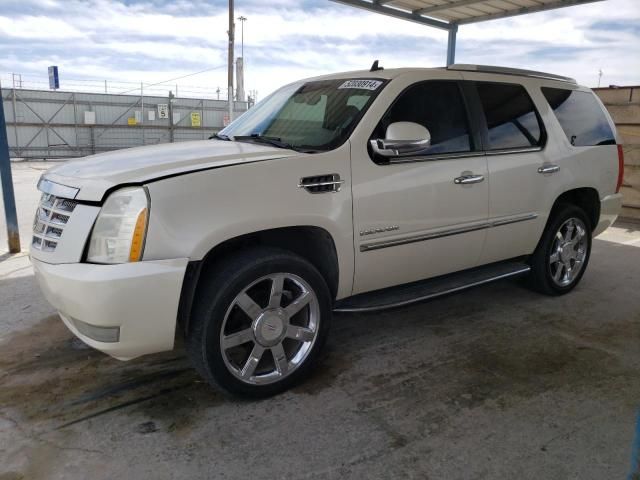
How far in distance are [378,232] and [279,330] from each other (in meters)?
0.86

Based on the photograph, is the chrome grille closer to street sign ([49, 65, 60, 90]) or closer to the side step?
the side step

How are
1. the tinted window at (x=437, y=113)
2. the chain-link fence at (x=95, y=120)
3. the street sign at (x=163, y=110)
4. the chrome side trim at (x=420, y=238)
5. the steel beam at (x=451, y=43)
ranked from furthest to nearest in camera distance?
the street sign at (x=163, y=110) < the chain-link fence at (x=95, y=120) < the steel beam at (x=451, y=43) < the tinted window at (x=437, y=113) < the chrome side trim at (x=420, y=238)

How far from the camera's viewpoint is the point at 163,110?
91.7ft

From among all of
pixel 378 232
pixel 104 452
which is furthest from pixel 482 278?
pixel 104 452

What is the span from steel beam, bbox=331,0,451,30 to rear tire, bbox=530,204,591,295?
16.5 feet

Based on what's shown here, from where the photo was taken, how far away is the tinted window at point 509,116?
405 centimetres

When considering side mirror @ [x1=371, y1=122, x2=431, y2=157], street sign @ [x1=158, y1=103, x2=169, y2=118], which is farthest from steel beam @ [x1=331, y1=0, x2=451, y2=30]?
street sign @ [x1=158, y1=103, x2=169, y2=118]

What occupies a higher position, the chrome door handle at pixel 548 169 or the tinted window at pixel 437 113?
the tinted window at pixel 437 113

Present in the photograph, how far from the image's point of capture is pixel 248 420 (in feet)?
9.38

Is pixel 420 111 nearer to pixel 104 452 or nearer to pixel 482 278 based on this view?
pixel 482 278

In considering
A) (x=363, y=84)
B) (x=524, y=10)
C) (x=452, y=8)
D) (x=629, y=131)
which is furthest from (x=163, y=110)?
(x=363, y=84)

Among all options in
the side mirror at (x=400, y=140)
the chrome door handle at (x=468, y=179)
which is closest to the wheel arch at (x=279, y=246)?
the side mirror at (x=400, y=140)

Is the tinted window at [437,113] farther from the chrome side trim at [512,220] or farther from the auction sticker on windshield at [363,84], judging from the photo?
the chrome side trim at [512,220]

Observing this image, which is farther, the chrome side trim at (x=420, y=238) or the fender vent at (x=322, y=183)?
the chrome side trim at (x=420, y=238)
